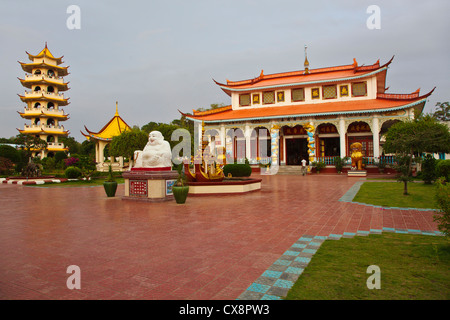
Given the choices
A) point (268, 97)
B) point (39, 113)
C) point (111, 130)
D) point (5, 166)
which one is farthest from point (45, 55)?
point (268, 97)

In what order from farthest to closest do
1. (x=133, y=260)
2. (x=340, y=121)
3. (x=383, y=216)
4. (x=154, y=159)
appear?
(x=340, y=121)
(x=154, y=159)
(x=383, y=216)
(x=133, y=260)

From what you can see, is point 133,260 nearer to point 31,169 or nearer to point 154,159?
point 154,159

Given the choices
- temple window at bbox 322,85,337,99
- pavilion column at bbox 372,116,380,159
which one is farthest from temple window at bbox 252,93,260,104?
pavilion column at bbox 372,116,380,159

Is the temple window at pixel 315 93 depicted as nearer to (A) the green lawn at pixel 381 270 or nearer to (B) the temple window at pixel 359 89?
(B) the temple window at pixel 359 89

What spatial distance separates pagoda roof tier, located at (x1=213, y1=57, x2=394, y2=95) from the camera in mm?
25859

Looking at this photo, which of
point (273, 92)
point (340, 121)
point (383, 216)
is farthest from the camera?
point (273, 92)

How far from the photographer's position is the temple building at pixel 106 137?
1410 inches

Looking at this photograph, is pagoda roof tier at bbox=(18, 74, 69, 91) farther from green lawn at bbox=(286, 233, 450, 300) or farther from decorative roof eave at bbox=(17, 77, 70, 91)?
green lawn at bbox=(286, 233, 450, 300)

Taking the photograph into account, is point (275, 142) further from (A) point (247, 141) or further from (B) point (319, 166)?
(B) point (319, 166)

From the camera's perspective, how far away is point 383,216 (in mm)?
6707

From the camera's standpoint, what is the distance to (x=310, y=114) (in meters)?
24.9
